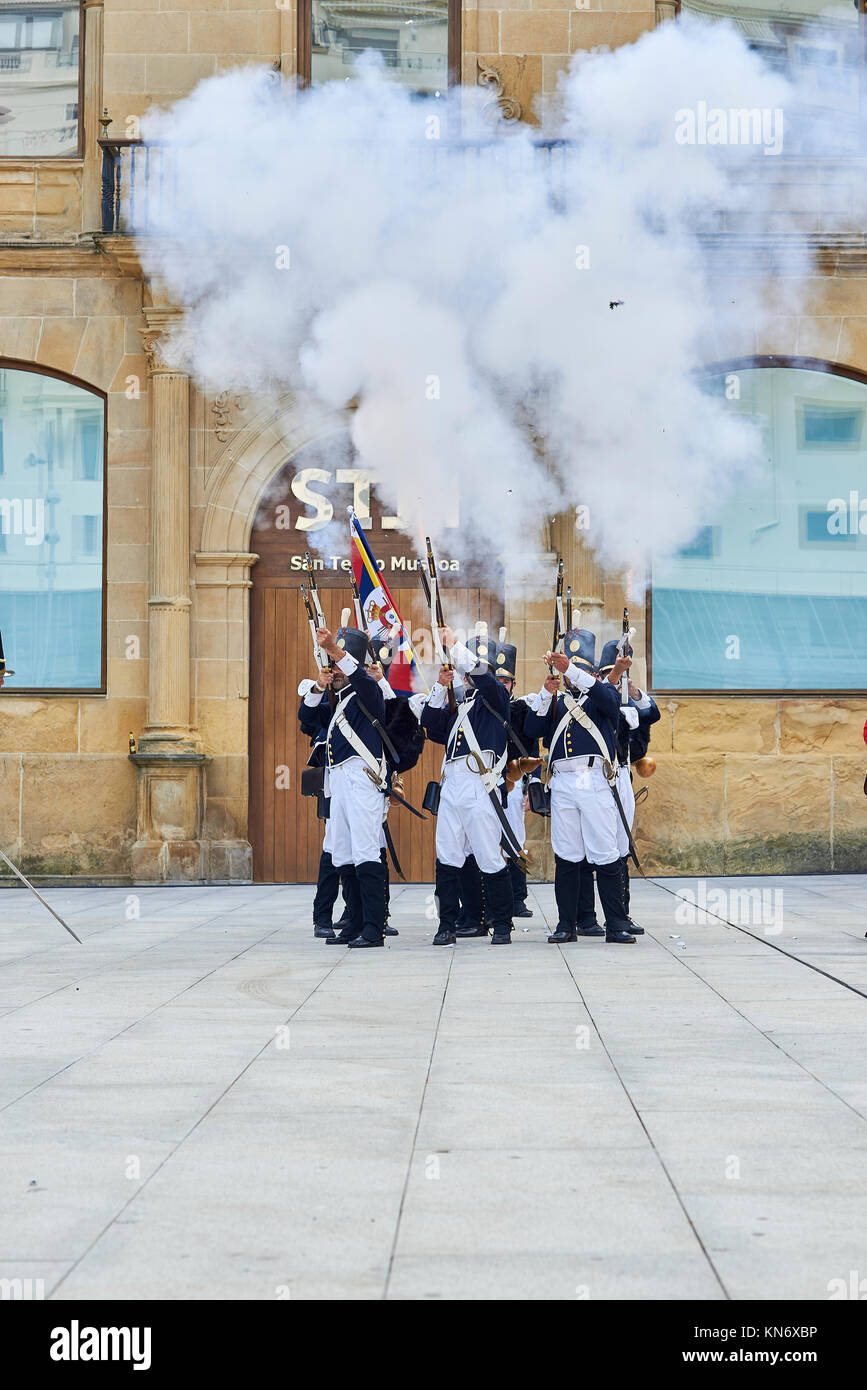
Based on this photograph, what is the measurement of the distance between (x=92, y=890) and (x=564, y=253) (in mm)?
6118

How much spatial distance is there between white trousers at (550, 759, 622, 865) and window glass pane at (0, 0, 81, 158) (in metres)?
8.09

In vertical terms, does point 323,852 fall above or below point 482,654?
below

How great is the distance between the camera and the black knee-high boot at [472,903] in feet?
32.2

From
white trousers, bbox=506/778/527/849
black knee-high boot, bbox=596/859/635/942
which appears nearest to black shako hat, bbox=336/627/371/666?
black knee-high boot, bbox=596/859/635/942

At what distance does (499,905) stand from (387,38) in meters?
8.52

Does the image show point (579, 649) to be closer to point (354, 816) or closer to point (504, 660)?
point (504, 660)

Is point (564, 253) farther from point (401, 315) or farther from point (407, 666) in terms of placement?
point (407, 666)

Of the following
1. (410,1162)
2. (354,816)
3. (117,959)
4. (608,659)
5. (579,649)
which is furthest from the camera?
(608,659)

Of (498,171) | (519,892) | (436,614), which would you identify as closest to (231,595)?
(498,171)

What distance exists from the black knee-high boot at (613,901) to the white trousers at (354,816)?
124 cm

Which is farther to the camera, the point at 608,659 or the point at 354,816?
the point at 608,659

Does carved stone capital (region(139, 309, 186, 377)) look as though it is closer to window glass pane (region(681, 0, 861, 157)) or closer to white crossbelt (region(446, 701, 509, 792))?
window glass pane (region(681, 0, 861, 157))

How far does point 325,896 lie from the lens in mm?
9883

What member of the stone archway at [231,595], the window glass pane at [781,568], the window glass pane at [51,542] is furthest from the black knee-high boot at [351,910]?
the window glass pane at [51,542]
